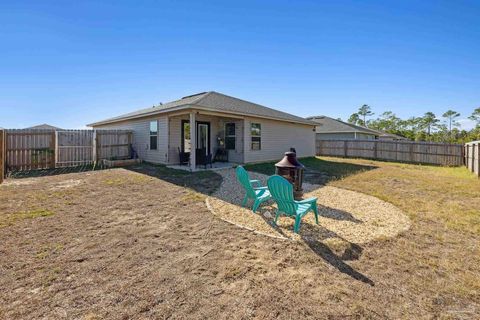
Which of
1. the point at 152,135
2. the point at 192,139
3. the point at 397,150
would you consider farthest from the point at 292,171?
the point at 397,150

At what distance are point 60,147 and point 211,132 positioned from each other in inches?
311

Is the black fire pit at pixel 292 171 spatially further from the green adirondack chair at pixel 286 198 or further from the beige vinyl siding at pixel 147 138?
the beige vinyl siding at pixel 147 138

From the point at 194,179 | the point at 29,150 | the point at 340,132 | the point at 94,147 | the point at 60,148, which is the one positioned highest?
the point at 340,132

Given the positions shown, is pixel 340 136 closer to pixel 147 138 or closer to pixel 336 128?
pixel 336 128

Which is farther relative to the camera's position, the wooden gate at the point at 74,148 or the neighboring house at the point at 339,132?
the neighboring house at the point at 339,132

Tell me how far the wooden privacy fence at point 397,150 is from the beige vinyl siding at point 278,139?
14.0ft

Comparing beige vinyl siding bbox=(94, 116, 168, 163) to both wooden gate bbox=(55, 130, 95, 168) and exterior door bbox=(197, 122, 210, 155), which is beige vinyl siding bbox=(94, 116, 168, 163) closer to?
exterior door bbox=(197, 122, 210, 155)

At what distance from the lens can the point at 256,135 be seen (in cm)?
1336

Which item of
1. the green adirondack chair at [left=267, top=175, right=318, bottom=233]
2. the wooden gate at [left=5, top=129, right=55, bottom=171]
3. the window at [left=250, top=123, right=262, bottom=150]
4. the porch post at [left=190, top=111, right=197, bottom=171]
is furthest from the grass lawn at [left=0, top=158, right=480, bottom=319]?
the window at [left=250, top=123, right=262, bottom=150]

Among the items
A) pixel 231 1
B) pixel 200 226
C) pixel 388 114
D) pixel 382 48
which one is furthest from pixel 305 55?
pixel 388 114

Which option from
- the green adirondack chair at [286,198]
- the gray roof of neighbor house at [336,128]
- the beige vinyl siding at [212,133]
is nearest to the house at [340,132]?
the gray roof of neighbor house at [336,128]

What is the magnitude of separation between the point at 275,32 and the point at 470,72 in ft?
53.5

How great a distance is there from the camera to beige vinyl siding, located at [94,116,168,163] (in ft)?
39.5

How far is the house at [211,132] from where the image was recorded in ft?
38.7
